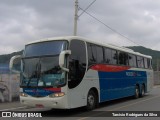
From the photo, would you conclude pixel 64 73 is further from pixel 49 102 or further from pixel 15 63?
pixel 15 63

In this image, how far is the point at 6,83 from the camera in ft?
65.1

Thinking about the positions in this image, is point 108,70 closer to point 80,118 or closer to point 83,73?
point 83,73

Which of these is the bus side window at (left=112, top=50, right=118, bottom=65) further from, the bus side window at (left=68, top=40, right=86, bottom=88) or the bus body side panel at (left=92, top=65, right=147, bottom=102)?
the bus side window at (left=68, top=40, right=86, bottom=88)

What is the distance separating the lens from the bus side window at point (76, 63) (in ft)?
46.0

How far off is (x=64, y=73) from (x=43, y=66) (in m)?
1.01

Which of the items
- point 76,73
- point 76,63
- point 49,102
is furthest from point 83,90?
point 49,102

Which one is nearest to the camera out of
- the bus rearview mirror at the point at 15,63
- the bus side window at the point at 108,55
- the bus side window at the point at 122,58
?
the bus rearview mirror at the point at 15,63

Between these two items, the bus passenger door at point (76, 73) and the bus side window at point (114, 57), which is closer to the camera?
the bus passenger door at point (76, 73)

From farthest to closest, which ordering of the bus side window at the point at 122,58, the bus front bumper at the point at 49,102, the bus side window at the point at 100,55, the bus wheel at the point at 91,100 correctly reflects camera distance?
1. the bus side window at the point at 122,58
2. the bus side window at the point at 100,55
3. the bus wheel at the point at 91,100
4. the bus front bumper at the point at 49,102

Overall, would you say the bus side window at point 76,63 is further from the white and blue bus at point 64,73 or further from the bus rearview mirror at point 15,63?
the bus rearview mirror at point 15,63

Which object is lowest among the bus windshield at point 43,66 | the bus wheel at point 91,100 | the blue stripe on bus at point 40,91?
the bus wheel at point 91,100

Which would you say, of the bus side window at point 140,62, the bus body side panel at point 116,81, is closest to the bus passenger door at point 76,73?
the bus body side panel at point 116,81

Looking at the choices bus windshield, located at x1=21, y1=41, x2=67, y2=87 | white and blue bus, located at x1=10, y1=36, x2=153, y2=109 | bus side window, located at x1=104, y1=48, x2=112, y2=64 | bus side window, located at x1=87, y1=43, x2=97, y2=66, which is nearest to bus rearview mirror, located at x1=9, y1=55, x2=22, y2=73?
white and blue bus, located at x1=10, y1=36, x2=153, y2=109

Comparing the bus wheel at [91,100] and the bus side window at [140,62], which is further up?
the bus side window at [140,62]
